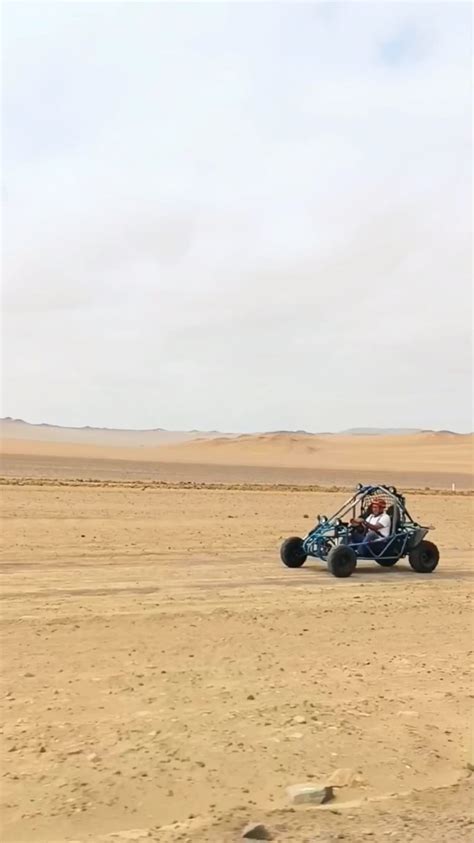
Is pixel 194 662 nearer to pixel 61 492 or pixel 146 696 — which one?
pixel 146 696

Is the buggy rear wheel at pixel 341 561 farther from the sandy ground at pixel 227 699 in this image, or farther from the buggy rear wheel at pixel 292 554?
the buggy rear wheel at pixel 292 554

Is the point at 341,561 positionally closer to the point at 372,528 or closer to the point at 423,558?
the point at 372,528

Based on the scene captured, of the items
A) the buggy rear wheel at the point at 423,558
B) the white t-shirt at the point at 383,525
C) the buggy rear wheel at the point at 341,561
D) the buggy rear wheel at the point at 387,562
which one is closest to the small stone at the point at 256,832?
the buggy rear wheel at the point at 341,561

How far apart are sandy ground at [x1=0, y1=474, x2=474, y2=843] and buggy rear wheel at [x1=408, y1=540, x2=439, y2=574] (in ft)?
0.92

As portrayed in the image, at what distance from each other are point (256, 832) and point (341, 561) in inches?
314

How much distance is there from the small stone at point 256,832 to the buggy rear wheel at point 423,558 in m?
9.10

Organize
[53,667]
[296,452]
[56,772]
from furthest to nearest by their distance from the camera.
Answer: [296,452] → [53,667] → [56,772]

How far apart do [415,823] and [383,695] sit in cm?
222

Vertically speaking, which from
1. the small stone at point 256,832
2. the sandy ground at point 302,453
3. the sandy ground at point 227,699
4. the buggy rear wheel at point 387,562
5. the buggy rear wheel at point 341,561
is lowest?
the small stone at point 256,832

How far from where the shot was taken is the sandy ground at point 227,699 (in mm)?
4965

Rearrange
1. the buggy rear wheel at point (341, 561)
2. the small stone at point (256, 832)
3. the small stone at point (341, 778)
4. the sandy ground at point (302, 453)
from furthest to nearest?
the sandy ground at point (302, 453) < the buggy rear wheel at point (341, 561) < the small stone at point (341, 778) < the small stone at point (256, 832)

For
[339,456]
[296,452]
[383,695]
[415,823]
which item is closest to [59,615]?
[383,695]

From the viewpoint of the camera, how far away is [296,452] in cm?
11838

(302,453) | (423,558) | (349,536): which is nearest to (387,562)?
(423,558)
